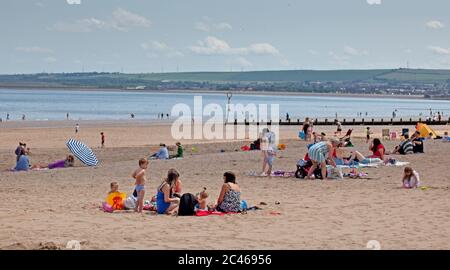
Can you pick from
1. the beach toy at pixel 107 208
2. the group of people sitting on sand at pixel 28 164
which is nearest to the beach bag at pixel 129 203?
the beach toy at pixel 107 208

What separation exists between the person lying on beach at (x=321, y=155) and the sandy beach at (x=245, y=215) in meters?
0.55

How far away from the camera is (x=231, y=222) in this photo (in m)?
11.4

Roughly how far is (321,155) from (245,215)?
208 inches

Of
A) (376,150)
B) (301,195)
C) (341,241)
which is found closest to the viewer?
(341,241)

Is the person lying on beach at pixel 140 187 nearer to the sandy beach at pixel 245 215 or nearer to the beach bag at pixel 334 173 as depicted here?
the sandy beach at pixel 245 215

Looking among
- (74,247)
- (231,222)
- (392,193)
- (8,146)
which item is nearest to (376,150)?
(392,193)

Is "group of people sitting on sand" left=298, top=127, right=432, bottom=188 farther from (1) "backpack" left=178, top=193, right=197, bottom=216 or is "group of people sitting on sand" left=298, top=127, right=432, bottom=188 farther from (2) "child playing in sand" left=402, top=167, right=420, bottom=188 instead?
(1) "backpack" left=178, top=193, right=197, bottom=216

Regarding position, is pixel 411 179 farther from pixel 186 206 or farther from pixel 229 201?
pixel 186 206

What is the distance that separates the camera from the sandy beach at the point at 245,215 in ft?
32.2

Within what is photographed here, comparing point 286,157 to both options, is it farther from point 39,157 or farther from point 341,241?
point 341,241

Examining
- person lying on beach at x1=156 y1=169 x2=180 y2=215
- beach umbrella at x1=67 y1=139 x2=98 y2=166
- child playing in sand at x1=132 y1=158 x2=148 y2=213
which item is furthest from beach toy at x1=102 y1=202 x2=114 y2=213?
beach umbrella at x1=67 y1=139 x2=98 y2=166

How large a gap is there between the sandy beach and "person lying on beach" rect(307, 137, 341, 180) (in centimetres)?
55

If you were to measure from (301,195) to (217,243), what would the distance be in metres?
5.22

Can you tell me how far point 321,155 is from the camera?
17.0 metres
